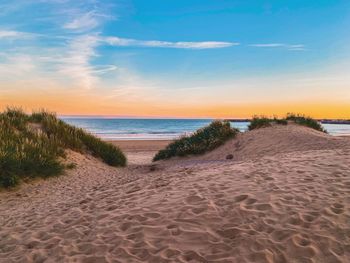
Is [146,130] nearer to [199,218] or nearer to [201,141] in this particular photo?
[201,141]

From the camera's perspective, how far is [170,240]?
17.4 ft

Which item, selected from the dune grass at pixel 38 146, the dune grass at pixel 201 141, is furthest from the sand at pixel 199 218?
the dune grass at pixel 201 141

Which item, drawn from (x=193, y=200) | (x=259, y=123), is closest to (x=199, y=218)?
(x=193, y=200)

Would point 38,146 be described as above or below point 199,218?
above

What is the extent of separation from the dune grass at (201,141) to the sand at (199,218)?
758 centimetres

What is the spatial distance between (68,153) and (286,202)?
9697 mm

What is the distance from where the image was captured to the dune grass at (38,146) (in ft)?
34.0

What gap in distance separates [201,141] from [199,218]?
1220 cm

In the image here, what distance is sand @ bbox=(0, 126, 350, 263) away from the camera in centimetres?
496

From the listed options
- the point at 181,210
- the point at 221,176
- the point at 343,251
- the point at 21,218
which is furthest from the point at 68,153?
the point at 343,251

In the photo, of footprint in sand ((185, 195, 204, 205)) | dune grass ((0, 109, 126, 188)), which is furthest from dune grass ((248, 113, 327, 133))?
footprint in sand ((185, 195, 204, 205))

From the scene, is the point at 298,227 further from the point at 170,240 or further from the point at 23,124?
the point at 23,124

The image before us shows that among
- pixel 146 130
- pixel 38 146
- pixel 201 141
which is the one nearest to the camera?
pixel 38 146

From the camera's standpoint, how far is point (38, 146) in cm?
1195
